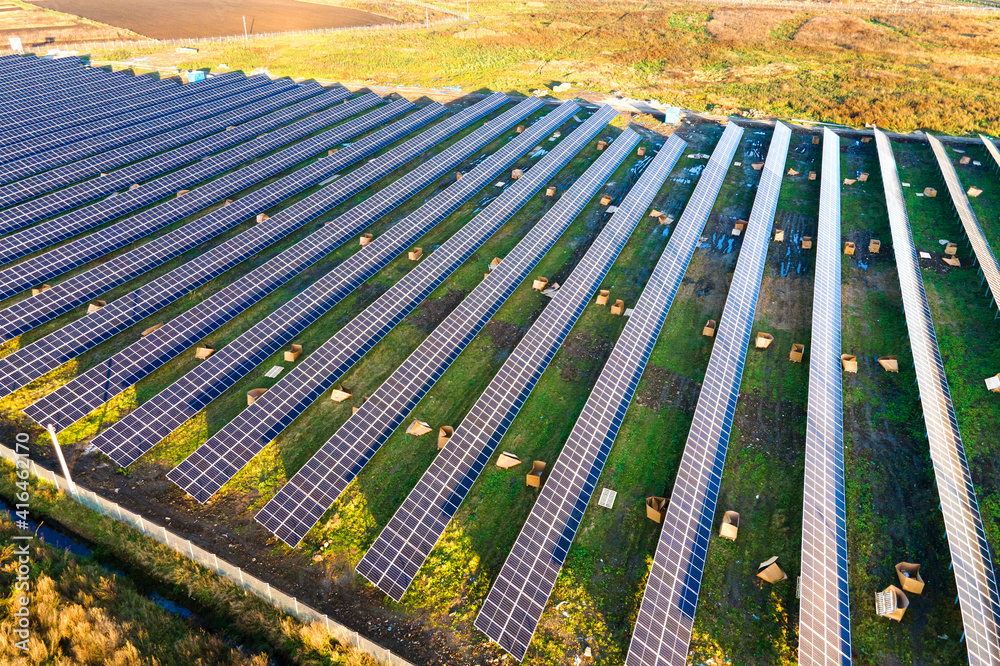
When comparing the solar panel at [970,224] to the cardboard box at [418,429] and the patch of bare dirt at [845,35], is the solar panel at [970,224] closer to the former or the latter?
the cardboard box at [418,429]

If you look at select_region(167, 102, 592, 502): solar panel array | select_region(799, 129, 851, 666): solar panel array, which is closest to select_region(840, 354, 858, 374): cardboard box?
select_region(799, 129, 851, 666): solar panel array

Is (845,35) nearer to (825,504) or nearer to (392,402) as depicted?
(825,504)

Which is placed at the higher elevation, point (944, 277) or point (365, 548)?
point (944, 277)

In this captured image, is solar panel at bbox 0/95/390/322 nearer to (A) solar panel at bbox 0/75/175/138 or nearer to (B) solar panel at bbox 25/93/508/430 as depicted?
(B) solar panel at bbox 25/93/508/430

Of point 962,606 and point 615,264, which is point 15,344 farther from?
point 962,606

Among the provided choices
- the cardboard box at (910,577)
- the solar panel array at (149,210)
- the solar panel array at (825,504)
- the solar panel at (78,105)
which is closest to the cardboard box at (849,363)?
the solar panel array at (825,504)

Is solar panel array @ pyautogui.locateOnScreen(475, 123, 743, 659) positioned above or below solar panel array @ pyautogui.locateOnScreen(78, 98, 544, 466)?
above

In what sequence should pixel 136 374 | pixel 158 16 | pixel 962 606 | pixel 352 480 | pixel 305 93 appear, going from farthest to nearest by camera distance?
pixel 158 16, pixel 305 93, pixel 136 374, pixel 352 480, pixel 962 606

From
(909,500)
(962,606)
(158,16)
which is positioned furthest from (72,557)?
(158,16)
